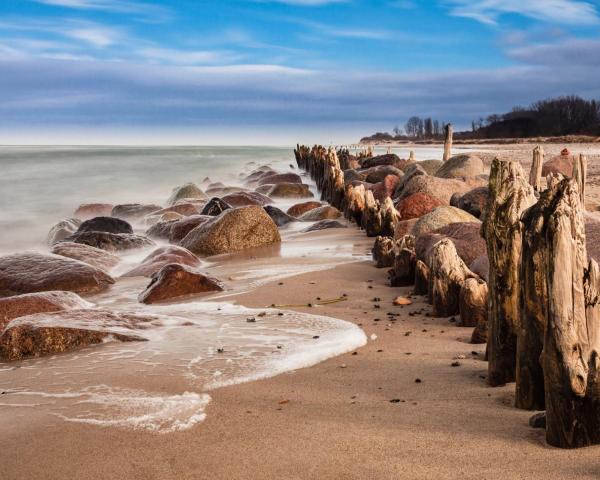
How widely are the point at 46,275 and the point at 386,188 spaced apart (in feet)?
39.5

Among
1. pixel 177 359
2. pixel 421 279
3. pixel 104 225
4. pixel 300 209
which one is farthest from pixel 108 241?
pixel 177 359

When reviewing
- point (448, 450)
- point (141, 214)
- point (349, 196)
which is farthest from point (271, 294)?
point (141, 214)

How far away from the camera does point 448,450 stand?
9.94ft

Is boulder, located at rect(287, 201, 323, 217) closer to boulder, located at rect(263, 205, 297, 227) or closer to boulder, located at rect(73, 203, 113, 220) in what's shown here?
boulder, located at rect(263, 205, 297, 227)

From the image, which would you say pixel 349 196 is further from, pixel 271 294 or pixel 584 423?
pixel 584 423

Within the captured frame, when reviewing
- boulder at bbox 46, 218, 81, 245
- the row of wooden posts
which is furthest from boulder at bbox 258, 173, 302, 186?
the row of wooden posts

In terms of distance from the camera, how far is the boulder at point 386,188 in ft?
60.8

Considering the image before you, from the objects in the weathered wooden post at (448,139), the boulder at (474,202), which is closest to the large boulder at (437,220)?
the boulder at (474,202)

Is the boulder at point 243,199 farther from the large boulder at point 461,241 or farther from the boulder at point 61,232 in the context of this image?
the large boulder at point 461,241

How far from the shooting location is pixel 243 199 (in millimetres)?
19188

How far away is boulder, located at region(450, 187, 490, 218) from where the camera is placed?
12.3 meters

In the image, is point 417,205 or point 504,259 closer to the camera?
point 504,259

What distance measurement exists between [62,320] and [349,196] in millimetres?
10301

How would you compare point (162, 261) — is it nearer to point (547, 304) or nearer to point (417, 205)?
point (417, 205)
